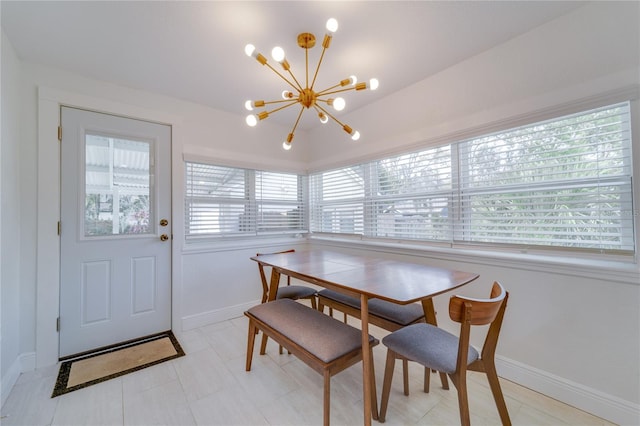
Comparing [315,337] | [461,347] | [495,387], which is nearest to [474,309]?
[461,347]

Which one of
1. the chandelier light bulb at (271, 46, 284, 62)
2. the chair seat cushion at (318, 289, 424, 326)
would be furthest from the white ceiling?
the chair seat cushion at (318, 289, 424, 326)

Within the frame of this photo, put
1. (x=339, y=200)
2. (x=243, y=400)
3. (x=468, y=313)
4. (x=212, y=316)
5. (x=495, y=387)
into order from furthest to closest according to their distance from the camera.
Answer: (x=339, y=200) → (x=212, y=316) → (x=243, y=400) → (x=495, y=387) → (x=468, y=313)

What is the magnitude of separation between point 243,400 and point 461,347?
138 cm

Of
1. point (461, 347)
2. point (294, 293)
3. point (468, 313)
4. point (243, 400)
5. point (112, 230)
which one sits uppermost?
point (112, 230)

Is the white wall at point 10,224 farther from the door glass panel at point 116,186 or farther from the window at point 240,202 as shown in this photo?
the window at point 240,202

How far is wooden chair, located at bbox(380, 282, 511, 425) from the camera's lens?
1.08 m

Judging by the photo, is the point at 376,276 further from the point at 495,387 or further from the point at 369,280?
the point at 495,387

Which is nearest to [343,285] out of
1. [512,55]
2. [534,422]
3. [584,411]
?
[534,422]

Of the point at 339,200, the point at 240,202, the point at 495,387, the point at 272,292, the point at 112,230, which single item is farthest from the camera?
the point at 339,200

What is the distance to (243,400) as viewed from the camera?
64.8 inches

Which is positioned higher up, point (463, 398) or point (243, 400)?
point (463, 398)

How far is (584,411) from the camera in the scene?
1510 millimetres

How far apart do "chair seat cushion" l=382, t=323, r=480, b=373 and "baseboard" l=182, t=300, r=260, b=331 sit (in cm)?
212

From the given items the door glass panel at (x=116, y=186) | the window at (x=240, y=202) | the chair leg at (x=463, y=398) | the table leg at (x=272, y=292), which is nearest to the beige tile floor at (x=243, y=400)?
the table leg at (x=272, y=292)
